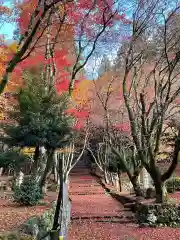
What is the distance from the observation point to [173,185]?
78.3ft

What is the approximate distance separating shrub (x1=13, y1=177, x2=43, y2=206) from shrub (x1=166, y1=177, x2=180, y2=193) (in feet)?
39.3

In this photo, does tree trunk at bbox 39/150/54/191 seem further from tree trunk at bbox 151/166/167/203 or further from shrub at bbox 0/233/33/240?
shrub at bbox 0/233/33/240

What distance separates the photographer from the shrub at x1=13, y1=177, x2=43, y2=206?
13.2 metres

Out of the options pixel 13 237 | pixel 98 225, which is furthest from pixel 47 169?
pixel 13 237

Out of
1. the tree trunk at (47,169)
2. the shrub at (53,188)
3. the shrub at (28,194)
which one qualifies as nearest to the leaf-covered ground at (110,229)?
the shrub at (28,194)

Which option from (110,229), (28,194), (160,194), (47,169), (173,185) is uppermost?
(47,169)

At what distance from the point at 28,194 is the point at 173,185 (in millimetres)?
12859

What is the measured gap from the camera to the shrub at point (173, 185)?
23564mm

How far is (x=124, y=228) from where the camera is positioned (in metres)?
11.4

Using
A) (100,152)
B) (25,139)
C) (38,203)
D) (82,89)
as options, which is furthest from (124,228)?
(100,152)

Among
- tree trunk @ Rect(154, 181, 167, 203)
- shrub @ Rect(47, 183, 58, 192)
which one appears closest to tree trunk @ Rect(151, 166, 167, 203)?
tree trunk @ Rect(154, 181, 167, 203)

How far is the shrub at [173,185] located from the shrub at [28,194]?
1197cm

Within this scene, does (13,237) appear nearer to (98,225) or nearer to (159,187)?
(98,225)

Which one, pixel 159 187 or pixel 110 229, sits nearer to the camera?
pixel 110 229
